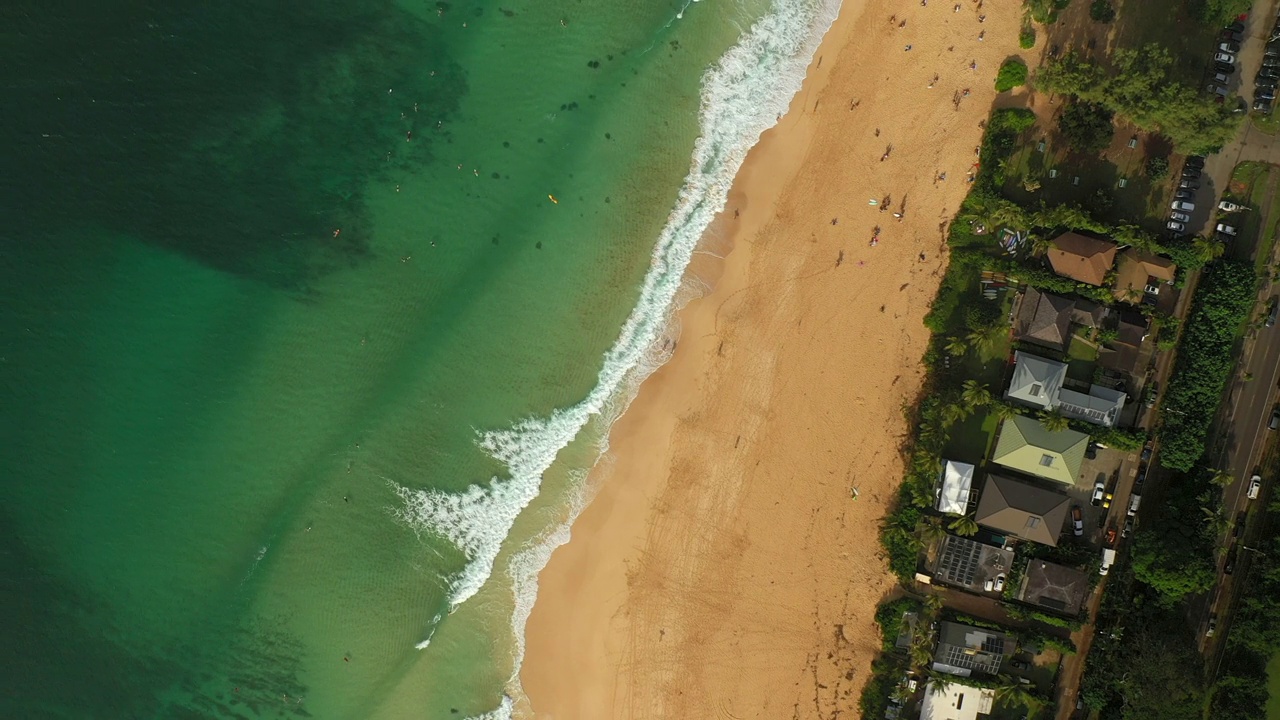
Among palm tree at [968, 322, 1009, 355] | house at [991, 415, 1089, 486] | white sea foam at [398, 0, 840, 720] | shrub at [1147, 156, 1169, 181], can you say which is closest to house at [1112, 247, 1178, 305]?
shrub at [1147, 156, 1169, 181]

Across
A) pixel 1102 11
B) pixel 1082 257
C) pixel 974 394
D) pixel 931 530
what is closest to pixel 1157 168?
pixel 1082 257

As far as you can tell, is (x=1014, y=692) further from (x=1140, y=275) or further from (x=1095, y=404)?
(x=1140, y=275)

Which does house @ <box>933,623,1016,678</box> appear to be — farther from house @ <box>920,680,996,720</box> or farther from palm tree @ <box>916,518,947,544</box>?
palm tree @ <box>916,518,947,544</box>

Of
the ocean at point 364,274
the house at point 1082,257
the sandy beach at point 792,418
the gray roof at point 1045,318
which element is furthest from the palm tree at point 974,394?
the ocean at point 364,274

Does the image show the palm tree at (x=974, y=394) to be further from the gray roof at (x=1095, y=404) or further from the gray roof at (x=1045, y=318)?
the gray roof at (x=1095, y=404)

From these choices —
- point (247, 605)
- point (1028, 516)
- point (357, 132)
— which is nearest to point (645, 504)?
point (1028, 516)
